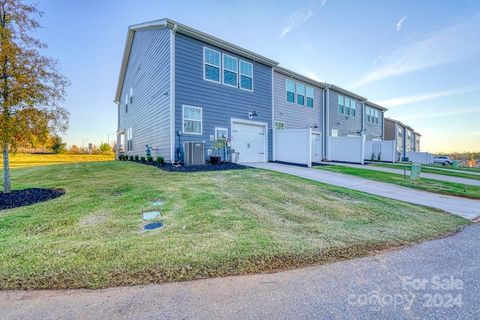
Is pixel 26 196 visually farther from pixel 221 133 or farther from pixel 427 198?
pixel 427 198

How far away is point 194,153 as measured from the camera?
34.1ft

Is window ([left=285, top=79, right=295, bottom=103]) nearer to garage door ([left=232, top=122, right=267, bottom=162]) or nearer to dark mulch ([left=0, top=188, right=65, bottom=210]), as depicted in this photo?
garage door ([left=232, top=122, right=267, bottom=162])

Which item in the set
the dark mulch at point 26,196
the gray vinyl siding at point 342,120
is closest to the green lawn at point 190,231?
the dark mulch at point 26,196

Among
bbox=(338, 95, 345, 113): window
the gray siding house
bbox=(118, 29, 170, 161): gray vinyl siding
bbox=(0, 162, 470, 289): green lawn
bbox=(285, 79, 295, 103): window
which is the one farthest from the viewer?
bbox=(338, 95, 345, 113): window

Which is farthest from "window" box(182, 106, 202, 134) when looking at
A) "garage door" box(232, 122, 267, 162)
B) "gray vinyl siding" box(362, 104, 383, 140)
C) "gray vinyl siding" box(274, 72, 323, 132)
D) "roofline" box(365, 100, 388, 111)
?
"roofline" box(365, 100, 388, 111)

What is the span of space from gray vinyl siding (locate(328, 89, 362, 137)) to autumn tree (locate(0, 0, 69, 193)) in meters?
18.1

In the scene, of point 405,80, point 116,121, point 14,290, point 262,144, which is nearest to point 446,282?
point 14,290

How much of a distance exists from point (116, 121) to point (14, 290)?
80.5ft

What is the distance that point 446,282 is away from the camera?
8.68 feet

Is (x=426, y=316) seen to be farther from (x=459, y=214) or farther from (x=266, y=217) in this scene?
(x=459, y=214)

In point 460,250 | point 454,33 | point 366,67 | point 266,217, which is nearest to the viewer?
point 460,250

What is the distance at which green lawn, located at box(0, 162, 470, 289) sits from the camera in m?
2.72

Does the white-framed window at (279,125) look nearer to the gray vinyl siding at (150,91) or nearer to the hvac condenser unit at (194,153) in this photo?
the hvac condenser unit at (194,153)

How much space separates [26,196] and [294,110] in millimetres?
14636
